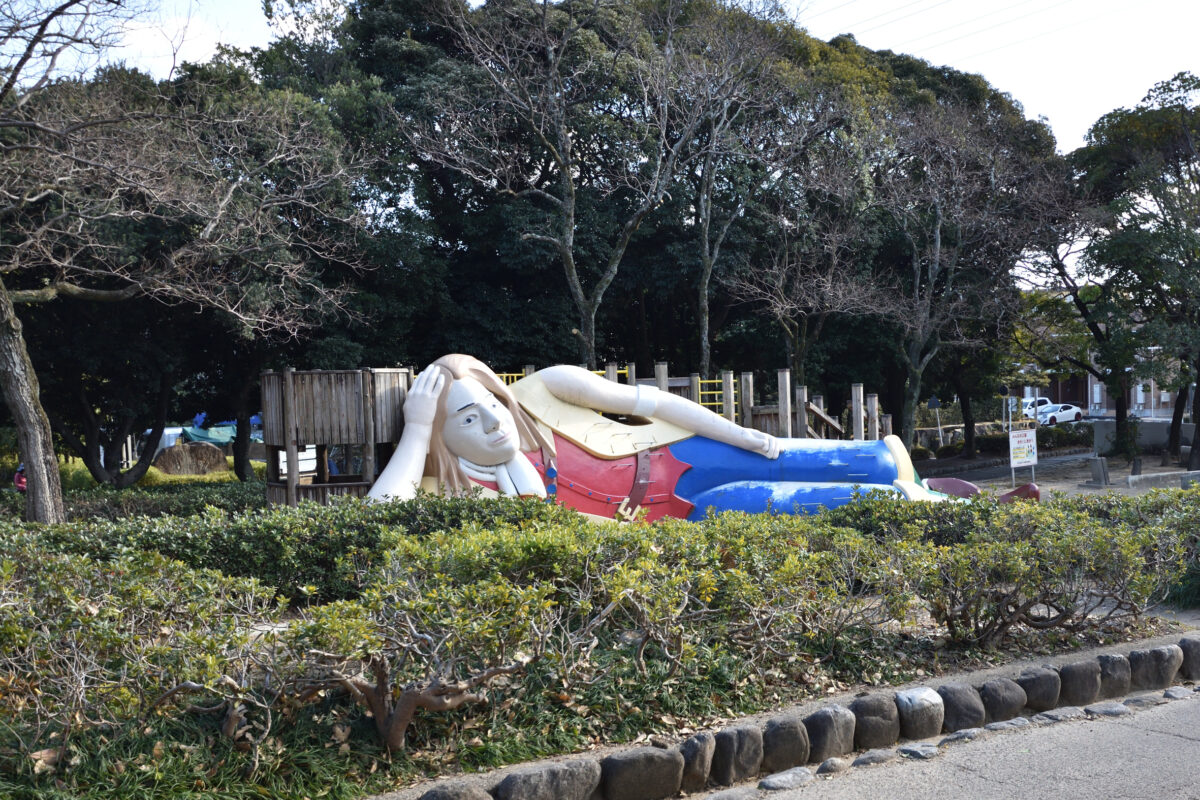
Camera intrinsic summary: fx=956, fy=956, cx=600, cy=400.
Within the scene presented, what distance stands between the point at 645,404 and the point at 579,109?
411 inches

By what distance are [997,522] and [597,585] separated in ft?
12.0

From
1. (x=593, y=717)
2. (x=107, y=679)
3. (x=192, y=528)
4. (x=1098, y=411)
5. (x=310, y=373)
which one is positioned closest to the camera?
(x=107, y=679)

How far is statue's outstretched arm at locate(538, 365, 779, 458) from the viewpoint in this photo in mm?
10250

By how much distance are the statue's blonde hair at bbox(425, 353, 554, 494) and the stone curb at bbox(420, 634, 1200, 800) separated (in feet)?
17.2

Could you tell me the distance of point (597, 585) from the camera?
5.76 meters

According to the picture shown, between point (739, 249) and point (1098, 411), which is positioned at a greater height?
point (739, 249)

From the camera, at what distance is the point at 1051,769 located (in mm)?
4754

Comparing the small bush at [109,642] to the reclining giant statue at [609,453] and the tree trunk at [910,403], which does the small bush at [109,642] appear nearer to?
the reclining giant statue at [609,453]

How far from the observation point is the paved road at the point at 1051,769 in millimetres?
4453

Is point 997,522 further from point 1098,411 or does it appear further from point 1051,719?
point 1098,411

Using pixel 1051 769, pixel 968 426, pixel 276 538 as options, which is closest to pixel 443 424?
pixel 276 538

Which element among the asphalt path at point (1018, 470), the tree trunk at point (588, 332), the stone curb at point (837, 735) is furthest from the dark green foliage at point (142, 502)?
the asphalt path at point (1018, 470)

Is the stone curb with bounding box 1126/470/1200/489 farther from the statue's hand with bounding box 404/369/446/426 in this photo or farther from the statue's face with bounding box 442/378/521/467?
the statue's hand with bounding box 404/369/446/426

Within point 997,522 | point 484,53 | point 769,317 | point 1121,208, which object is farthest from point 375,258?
point 1121,208
